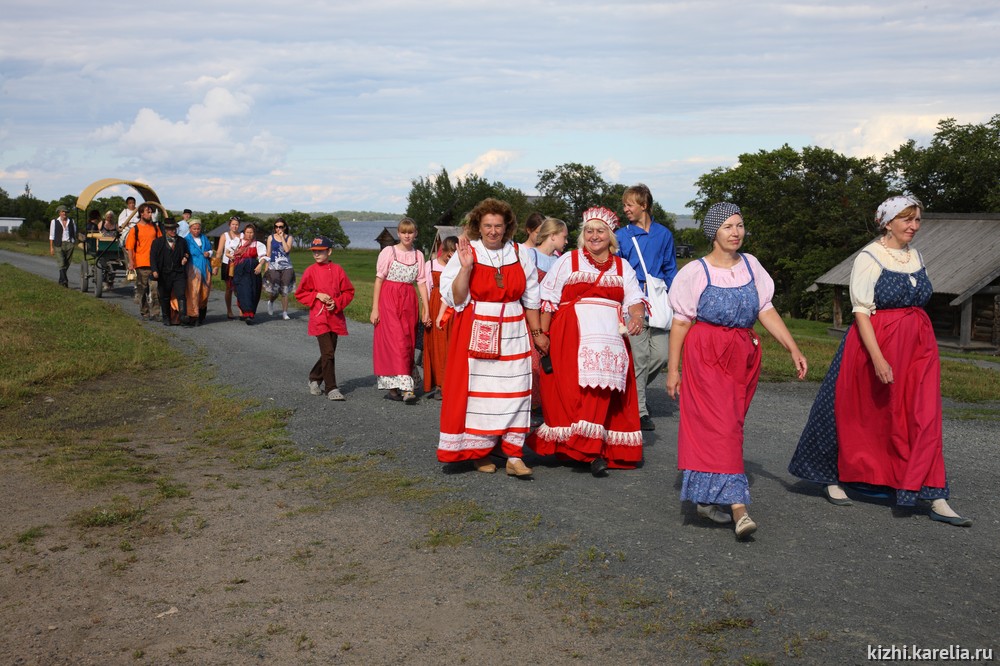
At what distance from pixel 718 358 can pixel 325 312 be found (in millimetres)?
6322

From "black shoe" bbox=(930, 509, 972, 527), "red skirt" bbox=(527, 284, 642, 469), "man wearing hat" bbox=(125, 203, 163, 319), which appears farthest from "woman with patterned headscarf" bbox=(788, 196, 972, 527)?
"man wearing hat" bbox=(125, 203, 163, 319)

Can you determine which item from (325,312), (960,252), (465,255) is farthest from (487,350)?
(960,252)

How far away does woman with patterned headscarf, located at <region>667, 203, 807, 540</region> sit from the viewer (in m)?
6.06

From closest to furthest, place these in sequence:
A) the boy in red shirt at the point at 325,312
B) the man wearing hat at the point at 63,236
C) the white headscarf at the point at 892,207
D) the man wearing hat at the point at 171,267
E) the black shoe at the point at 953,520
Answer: the black shoe at the point at 953,520 < the white headscarf at the point at 892,207 < the boy in red shirt at the point at 325,312 < the man wearing hat at the point at 171,267 < the man wearing hat at the point at 63,236

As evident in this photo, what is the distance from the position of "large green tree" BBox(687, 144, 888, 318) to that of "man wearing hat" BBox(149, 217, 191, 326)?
46323mm

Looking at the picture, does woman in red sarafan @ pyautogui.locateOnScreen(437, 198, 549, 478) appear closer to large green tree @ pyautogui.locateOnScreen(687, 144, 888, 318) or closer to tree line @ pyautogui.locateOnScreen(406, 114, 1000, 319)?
tree line @ pyautogui.locateOnScreen(406, 114, 1000, 319)

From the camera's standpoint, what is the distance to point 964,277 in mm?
35844

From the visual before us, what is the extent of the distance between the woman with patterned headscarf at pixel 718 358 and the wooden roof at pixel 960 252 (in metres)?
32.2

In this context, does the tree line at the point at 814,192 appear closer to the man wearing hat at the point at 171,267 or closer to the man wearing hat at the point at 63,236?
the man wearing hat at the point at 63,236

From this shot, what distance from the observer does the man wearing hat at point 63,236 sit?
25.2 m

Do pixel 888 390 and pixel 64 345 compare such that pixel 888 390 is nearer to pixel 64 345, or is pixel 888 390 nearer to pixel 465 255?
pixel 465 255

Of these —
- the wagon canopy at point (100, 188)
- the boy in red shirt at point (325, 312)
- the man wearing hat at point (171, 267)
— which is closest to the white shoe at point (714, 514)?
the boy in red shirt at point (325, 312)

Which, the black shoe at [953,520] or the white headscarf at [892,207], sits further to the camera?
the white headscarf at [892,207]

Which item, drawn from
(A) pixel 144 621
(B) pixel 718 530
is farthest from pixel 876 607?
(A) pixel 144 621
